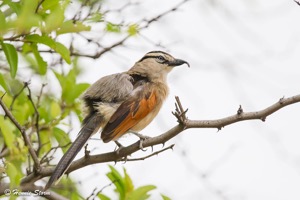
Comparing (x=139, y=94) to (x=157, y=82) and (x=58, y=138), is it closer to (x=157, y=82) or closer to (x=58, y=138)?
(x=157, y=82)

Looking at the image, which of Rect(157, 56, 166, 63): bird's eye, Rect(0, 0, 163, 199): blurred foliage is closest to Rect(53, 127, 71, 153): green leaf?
Rect(0, 0, 163, 199): blurred foliage

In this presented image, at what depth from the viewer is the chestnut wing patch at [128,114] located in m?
5.18

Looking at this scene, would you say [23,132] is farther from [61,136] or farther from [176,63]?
[176,63]

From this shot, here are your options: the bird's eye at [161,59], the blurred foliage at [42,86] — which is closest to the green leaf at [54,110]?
the blurred foliage at [42,86]

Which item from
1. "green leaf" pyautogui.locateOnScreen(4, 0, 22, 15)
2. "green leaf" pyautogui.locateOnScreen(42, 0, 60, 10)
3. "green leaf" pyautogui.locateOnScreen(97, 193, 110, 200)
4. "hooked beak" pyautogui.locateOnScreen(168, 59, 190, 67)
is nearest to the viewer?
"green leaf" pyautogui.locateOnScreen(4, 0, 22, 15)

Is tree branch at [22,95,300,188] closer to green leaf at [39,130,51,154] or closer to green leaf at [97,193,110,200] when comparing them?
green leaf at [97,193,110,200]

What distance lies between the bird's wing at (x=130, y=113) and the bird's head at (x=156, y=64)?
0.53 metres

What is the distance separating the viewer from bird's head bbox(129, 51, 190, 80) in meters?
6.27

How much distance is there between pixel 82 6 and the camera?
17.6 feet

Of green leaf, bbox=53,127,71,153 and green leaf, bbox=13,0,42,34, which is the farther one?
green leaf, bbox=53,127,71,153

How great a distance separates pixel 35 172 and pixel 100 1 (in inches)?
78.8

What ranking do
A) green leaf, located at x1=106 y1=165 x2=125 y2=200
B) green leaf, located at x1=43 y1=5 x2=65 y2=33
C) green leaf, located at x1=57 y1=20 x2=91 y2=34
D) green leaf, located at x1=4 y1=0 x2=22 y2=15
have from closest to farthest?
1. green leaf, located at x1=4 y1=0 x2=22 y2=15
2. green leaf, located at x1=43 y1=5 x2=65 y2=33
3. green leaf, located at x1=57 y1=20 x2=91 y2=34
4. green leaf, located at x1=106 y1=165 x2=125 y2=200

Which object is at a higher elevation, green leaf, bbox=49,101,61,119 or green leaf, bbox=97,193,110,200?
green leaf, bbox=49,101,61,119

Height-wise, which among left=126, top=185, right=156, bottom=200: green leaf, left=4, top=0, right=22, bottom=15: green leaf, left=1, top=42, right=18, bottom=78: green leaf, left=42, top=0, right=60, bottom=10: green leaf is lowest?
left=126, top=185, right=156, bottom=200: green leaf
